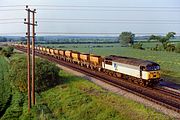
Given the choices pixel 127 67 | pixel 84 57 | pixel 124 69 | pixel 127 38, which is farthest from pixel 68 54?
pixel 127 38

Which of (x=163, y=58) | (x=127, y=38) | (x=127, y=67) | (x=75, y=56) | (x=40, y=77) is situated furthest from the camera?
(x=127, y=38)

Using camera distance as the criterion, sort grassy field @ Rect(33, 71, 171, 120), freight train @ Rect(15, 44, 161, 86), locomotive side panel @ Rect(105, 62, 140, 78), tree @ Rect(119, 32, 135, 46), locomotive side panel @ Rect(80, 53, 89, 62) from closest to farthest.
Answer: grassy field @ Rect(33, 71, 171, 120), freight train @ Rect(15, 44, 161, 86), locomotive side panel @ Rect(105, 62, 140, 78), locomotive side panel @ Rect(80, 53, 89, 62), tree @ Rect(119, 32, 135, 46)

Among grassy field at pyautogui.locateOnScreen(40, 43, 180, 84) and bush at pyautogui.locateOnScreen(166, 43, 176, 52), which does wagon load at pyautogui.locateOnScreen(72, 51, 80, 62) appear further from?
bush at pyautogui.locateOnScreen(166, 43, 176, 52)

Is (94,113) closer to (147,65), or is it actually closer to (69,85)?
(147,65)

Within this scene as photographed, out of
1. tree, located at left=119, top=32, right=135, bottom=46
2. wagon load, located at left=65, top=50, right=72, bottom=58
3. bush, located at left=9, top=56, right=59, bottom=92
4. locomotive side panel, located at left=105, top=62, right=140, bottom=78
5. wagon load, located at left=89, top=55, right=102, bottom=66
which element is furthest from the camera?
tree, located at left=119, top=32, right=135, bottom=46

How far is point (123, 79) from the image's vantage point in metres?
42.4

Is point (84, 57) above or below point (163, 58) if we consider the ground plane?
above

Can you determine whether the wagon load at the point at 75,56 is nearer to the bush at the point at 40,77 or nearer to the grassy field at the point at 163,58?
the grassy field at the point at 163,58

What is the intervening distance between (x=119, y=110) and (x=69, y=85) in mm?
15522

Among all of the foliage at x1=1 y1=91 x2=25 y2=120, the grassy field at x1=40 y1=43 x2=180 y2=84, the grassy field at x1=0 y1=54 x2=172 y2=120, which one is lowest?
the foliage at x1=1 y1=91 x2=25 y2=120

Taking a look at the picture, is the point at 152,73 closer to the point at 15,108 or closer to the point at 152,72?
the point at 152,72

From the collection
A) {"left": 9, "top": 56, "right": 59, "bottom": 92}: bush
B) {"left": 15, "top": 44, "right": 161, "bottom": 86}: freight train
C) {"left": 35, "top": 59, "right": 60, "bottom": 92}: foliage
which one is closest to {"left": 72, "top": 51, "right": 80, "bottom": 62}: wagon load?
{"left": 15, "top": 44, "right": 161, "bottom": 86}: freight train

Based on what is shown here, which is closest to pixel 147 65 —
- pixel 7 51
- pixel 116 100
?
pixel 116 100

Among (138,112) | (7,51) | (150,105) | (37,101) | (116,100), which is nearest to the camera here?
(138,112)
